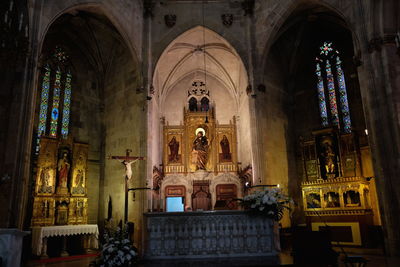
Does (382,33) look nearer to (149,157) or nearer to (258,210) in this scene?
(258,210)

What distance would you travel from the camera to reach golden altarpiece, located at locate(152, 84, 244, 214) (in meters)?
19.0

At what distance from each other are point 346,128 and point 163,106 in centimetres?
1079

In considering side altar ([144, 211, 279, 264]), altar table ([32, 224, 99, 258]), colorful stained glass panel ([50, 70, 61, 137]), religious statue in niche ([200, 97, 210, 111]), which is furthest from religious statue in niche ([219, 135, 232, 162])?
side altar ([144, 211, 279, 264])

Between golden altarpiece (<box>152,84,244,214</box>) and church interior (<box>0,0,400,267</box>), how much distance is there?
84mm

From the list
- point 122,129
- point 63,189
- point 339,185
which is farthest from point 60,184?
point 339,185

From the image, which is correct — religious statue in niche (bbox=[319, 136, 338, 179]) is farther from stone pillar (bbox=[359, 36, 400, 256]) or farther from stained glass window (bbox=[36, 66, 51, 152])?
stained glass window (bbox=[36, 66, 51, 152])

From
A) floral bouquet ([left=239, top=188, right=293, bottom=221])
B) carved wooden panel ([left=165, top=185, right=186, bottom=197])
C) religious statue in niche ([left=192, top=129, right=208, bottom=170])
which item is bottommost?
floral bouquet ([left=239, top=188, right=293, bottom=221])

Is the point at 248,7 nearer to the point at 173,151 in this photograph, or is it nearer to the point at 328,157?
the point at 328,157

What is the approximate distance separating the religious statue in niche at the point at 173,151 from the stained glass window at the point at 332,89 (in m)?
8.41

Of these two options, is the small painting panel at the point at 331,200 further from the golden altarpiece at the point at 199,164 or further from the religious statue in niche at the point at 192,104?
the religious statue in niche at the point at 192,104

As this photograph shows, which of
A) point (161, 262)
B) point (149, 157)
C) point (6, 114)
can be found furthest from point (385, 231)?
point (6, 114)

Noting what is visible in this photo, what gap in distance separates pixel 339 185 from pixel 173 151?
9465mm

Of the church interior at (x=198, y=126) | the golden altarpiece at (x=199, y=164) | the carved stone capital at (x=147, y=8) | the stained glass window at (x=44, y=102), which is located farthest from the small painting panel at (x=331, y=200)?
the stained glass window at (x=44, y=102)

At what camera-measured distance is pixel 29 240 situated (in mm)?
12266
